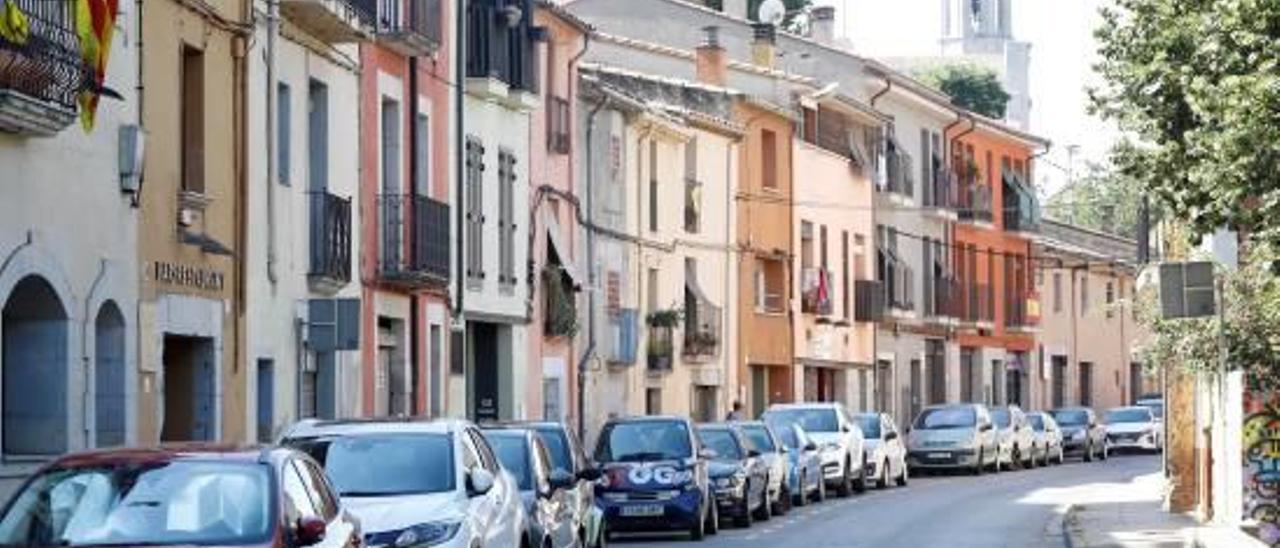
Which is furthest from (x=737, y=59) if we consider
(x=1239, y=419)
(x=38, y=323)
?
(x=38, y=323)

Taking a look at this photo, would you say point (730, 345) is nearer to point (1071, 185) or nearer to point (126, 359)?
point (126, 359)

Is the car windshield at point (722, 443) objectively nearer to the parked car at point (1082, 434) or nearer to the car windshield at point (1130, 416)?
the parked car at point (1082, 434)

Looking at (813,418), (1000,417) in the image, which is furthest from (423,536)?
(1000,417)

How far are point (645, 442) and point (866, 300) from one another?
1393 inches

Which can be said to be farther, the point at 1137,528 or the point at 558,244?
the point at 558,244

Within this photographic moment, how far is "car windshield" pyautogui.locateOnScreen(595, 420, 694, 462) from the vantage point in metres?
Answer: 34.8

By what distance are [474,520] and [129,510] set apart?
5.29m

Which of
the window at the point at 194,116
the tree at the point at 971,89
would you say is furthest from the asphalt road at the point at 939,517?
the tree at the point at 971,89

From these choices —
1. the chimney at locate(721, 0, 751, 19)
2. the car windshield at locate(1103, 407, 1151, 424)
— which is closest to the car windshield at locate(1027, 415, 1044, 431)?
the car windshield at locate(1103, 407, 1151, 424)

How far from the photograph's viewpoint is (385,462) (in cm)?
2112

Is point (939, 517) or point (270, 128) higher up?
point (270, 128)

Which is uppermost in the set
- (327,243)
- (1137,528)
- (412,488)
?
(327,243)

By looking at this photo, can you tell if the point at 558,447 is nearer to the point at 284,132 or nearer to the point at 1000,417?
the point at 284,132

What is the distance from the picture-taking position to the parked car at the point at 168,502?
15180 millimetres
